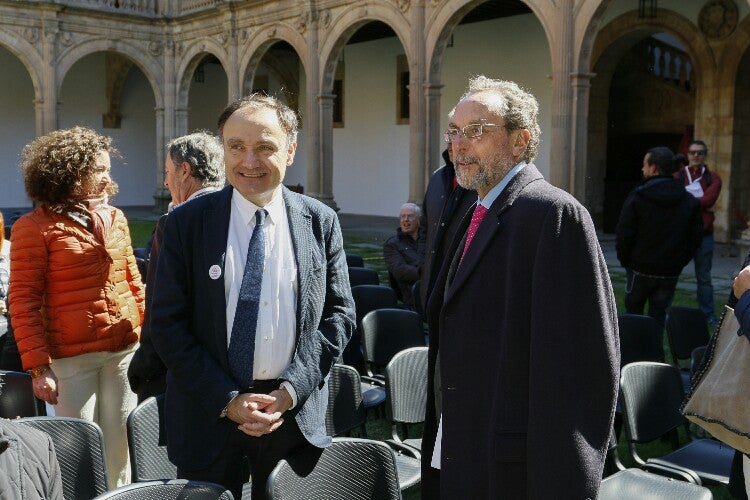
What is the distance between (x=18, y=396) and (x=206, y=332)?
59.7 inches

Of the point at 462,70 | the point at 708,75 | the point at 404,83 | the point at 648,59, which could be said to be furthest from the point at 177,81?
the point at 708,75

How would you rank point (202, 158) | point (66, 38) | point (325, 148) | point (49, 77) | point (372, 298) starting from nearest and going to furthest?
point (202, 158)
point (372, 298)
point (325, 148)
point (49, 77)
point (66, 38)

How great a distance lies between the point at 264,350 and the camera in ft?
8.07

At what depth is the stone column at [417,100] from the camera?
13.8 m

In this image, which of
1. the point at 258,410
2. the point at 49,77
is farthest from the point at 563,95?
the point at 49,77

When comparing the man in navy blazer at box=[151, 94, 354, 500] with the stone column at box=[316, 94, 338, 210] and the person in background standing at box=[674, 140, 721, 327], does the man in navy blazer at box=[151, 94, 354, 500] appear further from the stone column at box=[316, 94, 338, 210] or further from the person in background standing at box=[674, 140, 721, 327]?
the stone column at box=[316, 94, 338, 210]

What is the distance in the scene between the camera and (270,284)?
248 centimetres

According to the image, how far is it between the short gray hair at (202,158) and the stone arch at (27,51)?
716 inches

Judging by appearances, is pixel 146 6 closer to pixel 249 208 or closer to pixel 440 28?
pixel 440 28

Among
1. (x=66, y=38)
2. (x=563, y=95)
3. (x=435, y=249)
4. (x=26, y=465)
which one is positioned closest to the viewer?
(x=26, y=465)

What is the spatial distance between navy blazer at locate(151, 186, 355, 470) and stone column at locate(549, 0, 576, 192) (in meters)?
9.40

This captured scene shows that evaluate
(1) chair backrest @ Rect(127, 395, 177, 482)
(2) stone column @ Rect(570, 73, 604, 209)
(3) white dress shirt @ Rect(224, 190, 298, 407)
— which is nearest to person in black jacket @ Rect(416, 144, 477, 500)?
(3) white dress shirt @ Rect(224, 190, 298, 407)

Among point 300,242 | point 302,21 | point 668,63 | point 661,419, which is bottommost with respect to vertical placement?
point 661,419

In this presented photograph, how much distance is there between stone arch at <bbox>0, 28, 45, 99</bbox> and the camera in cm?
1909
